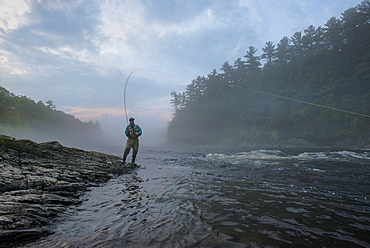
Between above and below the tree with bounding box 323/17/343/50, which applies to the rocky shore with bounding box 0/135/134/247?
below

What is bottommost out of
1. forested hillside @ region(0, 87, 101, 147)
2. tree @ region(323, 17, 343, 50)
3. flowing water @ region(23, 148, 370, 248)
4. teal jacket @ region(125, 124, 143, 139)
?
flowing water @ region(23, 148, 370, 248)

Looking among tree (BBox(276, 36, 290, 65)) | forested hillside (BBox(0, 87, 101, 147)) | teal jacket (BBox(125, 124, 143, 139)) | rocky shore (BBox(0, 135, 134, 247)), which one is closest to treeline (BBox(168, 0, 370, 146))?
tree (BBox(276, 36, 290, 65))

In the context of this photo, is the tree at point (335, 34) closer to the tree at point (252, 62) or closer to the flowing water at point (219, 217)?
the tree at point (252, 62)

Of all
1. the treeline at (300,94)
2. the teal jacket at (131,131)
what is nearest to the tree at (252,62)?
the treeline at (300,94)

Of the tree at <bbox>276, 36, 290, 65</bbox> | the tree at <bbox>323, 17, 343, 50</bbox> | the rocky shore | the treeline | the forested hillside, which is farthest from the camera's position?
the tree at <bbox>276, 36, 290, 65</bbox>

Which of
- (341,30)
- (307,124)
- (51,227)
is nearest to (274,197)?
(51,227)

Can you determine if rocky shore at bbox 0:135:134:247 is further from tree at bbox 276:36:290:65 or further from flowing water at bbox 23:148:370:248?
tree at bbox 276:36:290:65

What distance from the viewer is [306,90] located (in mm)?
37656

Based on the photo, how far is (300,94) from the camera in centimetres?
3806

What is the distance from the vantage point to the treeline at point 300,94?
30323 mm

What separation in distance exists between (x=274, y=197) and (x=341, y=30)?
50.1 metres

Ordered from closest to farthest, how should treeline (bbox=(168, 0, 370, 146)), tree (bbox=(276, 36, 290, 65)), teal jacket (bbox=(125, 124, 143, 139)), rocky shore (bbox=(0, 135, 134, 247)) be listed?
rocky shore (bbox=(0, 135, 134, 247)) < teal jacket (bbox=(125, 124, 143, 139)) < treeline (bbox=(168, 0, 370, 146)) < tree (bbox=(276, 36, 290, 65))

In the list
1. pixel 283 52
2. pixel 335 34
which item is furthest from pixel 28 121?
pixel 335 34

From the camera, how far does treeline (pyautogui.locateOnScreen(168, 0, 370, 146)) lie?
3032cm
